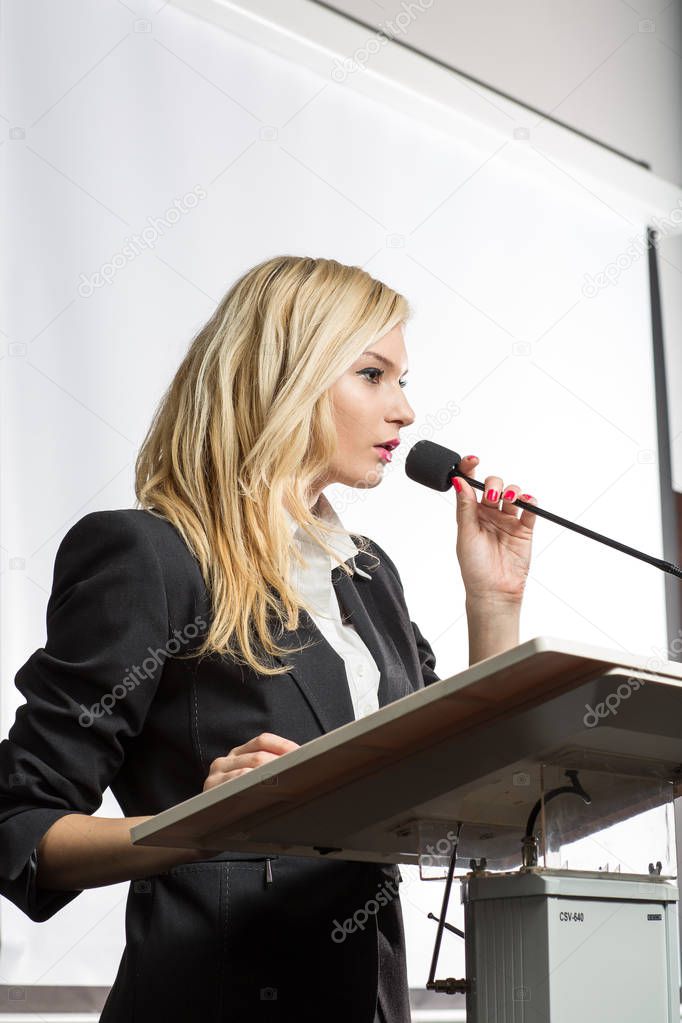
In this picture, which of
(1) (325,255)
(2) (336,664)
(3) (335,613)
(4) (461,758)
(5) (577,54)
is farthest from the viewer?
(5) (577,54)

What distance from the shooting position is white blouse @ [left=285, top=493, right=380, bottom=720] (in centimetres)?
127

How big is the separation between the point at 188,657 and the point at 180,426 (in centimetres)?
35

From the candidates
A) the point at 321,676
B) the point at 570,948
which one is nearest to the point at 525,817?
the point at 570,948

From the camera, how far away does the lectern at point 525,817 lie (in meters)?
0.74

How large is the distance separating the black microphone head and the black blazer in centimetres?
34

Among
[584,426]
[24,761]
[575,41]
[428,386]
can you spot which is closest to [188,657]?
[24,761]

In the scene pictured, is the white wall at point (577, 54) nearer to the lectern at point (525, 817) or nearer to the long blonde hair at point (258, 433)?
the long blonde hair at point (258, 433)

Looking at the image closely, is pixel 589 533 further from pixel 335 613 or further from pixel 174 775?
pixel 174 775

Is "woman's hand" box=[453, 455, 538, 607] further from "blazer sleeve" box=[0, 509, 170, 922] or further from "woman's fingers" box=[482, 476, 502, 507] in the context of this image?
"blazer sleeve" box=[0, 509, 170, 922]

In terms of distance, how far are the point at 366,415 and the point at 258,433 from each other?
0.14 metres

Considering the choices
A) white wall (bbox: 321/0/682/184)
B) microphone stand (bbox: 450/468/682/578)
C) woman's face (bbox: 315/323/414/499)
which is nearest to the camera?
microphone stand (bbox: 450/468/682/578)

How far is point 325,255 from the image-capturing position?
2664 mm

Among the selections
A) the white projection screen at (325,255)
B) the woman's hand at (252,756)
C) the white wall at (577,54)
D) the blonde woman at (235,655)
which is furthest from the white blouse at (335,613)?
the white wall at (577,54)

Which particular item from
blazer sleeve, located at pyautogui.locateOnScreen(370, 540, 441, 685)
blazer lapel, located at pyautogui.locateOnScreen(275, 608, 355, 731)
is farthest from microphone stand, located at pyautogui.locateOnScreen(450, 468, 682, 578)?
blazer lapel, located at pyautogui.locateOnScreen(275, 608, 355, 731)
